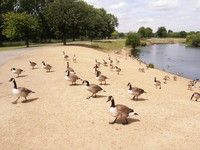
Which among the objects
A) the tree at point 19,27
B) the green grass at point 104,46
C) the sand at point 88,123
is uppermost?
the tree at point 19,27

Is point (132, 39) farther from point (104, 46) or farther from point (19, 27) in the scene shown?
point (19, 27)

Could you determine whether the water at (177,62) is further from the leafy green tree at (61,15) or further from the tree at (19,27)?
the tree at (19,27)

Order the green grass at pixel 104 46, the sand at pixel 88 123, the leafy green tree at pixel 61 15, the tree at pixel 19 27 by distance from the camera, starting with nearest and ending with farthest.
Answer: the sand at pixel 88 123 < the tree at pixel 19 27 < the leafy green tree at pixel 61 15 < the green grass at pixel 104 46

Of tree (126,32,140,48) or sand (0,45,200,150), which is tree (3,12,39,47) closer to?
sand (0,45,200,150)

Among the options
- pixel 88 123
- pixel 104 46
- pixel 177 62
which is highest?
pixel 88 123

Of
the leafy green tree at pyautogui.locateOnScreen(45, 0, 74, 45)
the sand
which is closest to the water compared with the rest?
the leafy green tree at pyautogui.locateOnScreen(45, 0, 74, 45)

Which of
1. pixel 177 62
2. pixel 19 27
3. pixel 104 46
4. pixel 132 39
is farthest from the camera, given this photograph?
pixel 132 39

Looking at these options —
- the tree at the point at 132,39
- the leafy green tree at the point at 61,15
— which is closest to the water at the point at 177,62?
the leafy green tree at the point at 61,15

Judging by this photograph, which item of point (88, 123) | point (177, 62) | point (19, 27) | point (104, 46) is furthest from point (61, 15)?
point (88, 123)

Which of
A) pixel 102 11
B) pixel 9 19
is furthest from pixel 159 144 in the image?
pixel 102 11

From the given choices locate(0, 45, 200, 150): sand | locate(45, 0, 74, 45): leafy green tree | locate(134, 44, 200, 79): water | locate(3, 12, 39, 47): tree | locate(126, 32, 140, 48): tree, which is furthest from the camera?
locate(126, 32, 140, 48): tree

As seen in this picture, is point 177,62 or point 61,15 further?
point 177,62

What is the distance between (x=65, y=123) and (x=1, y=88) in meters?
10.9

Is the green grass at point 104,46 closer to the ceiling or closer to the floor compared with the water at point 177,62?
closer to the ceiling
